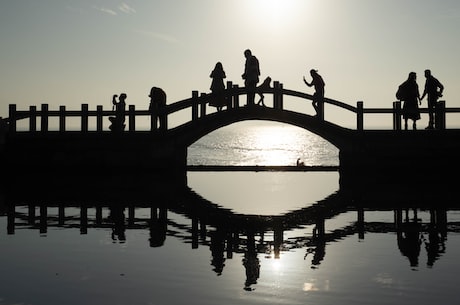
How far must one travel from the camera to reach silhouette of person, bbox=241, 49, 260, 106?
79.5ft

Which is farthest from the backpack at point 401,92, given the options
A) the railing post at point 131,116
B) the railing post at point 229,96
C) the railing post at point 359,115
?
the railing post at point 131,116

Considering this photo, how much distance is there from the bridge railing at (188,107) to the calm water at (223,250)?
25.6ft

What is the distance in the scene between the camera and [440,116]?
79.8ft

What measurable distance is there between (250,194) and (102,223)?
6.79m

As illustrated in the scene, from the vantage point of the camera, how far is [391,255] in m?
8.70

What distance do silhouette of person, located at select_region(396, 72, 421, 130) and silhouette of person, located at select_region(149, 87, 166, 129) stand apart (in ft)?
26.5

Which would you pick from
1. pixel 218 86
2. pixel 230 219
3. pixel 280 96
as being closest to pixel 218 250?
pixel 230 219

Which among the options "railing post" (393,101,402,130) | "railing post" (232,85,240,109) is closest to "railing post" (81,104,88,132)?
"railing post" (232,85,240,109)

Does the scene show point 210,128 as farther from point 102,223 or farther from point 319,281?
point 319,281

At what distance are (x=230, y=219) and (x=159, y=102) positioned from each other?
41.8ft

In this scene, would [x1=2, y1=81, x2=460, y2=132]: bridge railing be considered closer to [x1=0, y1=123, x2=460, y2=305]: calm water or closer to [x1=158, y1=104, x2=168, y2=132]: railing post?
[x1=158, y1=104, x2=168, y2=132]: railing post

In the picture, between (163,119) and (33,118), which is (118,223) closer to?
(163,119)

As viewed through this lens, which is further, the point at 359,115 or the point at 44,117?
the point at 44,117

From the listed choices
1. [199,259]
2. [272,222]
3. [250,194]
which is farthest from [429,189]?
[199,259]
